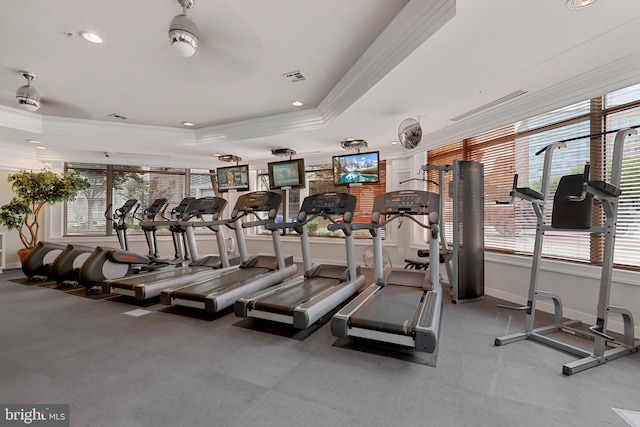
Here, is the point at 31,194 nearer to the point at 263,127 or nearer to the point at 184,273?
the point at 184,273

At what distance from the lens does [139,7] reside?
2.45 meters

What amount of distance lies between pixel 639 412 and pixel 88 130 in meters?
7.87

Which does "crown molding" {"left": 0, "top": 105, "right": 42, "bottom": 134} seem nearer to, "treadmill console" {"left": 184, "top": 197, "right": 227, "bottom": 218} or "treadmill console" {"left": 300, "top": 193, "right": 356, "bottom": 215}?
"treadmill console" {"left": 184, "top": 197, "right": 227, "bottom": 218}

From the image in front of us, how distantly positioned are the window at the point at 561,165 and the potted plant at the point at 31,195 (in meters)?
8.06

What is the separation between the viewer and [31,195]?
5984mm

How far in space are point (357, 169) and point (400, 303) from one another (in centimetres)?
→ 318

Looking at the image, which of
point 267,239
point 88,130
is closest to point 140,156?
point 88,130

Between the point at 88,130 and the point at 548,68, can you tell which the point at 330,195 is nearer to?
the point at 548,68

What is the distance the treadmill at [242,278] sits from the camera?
3.55m

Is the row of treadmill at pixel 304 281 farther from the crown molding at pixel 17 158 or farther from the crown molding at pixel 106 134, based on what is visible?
the crown molding at pixel 17 158

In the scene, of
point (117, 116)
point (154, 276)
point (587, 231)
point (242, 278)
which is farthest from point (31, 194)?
point (587, 231)

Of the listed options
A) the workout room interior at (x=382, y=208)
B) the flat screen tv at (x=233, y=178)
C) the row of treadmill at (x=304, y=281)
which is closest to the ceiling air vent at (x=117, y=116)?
the workout room interior at (x=382, y=208)

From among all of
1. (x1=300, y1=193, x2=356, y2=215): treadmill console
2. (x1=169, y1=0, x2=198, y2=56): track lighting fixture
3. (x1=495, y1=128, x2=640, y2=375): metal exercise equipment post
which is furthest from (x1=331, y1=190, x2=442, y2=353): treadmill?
(x1=169, y1=0, x2=198, y2=56): track lighting fixture

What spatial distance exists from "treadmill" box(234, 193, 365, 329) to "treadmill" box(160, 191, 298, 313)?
1.19 feet
